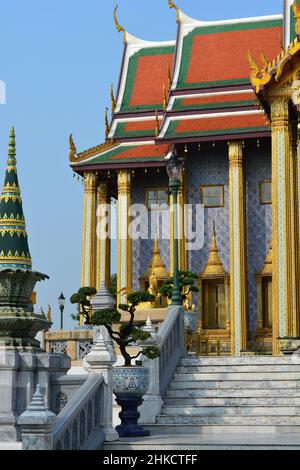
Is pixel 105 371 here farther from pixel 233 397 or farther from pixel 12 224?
pixel 233 397

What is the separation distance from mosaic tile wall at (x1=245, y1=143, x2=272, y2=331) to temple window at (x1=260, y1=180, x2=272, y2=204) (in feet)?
0.36

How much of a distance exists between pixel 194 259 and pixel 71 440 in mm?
18042

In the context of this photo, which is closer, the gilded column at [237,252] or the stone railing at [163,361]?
the stone railing at [163,361]

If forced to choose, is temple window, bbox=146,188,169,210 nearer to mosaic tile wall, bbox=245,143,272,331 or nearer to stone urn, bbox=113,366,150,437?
mosaic tile wall, bbox=245,143,272,331

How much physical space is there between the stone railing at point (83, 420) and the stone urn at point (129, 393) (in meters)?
0.70

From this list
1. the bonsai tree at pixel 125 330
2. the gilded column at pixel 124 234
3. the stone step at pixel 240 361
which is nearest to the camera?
the bonsai tree at pixel 125 330

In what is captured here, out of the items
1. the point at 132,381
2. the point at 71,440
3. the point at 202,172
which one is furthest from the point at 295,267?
the point at 71,440

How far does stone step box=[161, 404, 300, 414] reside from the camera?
42.3 ft

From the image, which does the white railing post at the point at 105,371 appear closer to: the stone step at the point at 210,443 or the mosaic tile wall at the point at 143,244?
the stone step at the point at 210,443

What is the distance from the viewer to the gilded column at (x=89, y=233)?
1120 inches

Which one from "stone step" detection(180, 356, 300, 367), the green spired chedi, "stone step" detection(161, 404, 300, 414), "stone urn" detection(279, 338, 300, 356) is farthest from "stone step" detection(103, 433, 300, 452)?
"stone urn" detection(279, 338, 300, 356)

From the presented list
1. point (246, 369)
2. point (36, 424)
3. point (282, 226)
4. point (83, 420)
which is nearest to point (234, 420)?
point (246, 369)

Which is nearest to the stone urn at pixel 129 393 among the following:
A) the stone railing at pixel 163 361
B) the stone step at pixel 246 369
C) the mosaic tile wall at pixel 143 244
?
the stone railing at pixel 163 361
